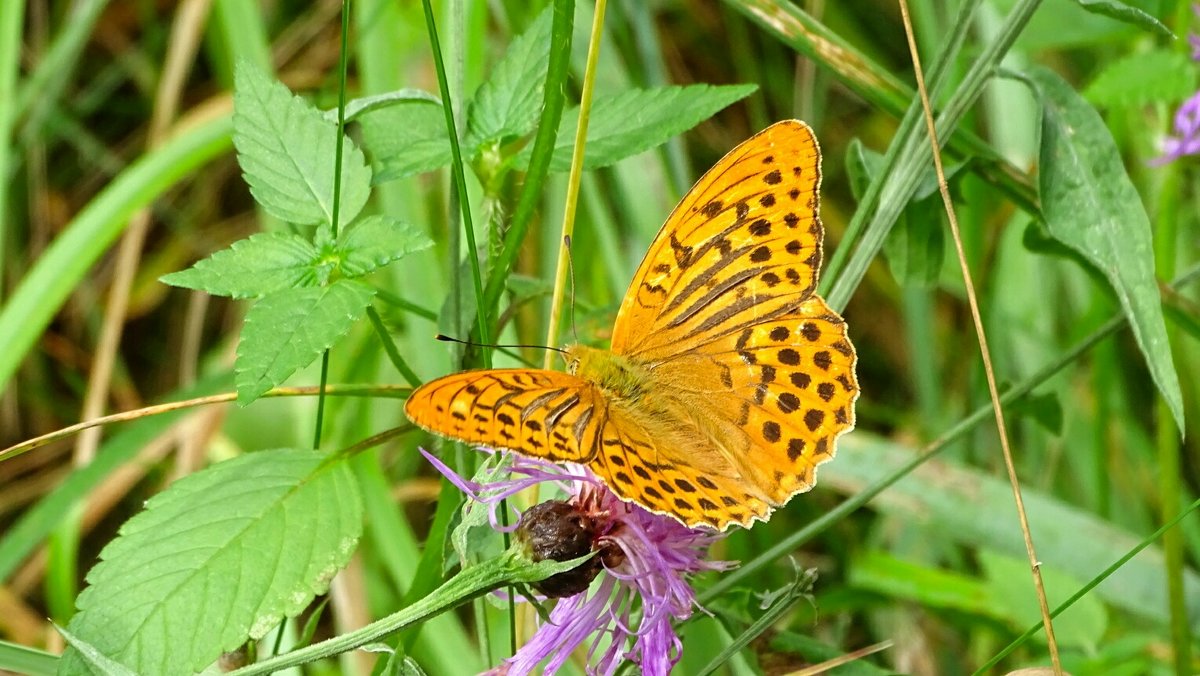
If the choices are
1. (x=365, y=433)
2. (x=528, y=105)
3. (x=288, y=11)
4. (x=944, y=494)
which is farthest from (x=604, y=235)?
(x=288, y=11)

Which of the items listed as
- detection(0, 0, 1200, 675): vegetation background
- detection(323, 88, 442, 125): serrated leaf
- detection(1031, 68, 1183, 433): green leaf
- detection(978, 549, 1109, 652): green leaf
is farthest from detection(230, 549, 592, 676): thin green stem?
detection(978, 549, 1109, 652): green leaf

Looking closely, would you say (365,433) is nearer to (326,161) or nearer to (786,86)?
(326,161)

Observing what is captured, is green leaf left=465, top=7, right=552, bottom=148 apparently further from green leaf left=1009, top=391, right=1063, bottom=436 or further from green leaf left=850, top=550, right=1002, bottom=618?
green leaf left=850, top=550, right=1002, bottom=618

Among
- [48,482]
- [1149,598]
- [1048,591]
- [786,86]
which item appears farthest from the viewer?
[786,86]

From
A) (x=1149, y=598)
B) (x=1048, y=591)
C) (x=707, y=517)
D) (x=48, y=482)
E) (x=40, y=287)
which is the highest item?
(x=40, y=287)

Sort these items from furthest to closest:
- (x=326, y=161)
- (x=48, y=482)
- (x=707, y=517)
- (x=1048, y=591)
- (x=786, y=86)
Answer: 1. (x=786, y=86)
2. (x=48, y=482)
3. (x=1048, y=591)
4. (x=326, y=161)
5. (x=707, y=517)

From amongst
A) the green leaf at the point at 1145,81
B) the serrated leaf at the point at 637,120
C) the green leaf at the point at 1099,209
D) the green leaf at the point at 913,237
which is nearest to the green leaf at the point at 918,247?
the green leaf at the point at 913,237

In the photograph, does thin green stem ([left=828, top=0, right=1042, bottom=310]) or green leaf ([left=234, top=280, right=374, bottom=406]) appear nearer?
green leaf ([left=234, top=280, right=374, bottom=406])
